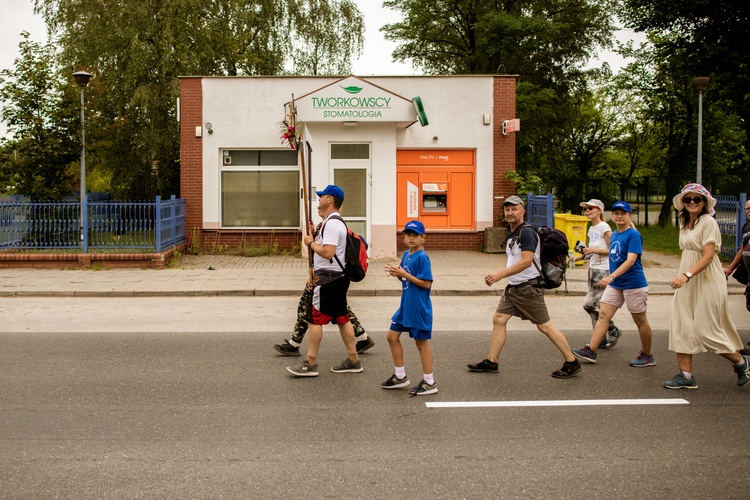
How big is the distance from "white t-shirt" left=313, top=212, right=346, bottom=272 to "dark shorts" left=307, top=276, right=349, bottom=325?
0.15 meters

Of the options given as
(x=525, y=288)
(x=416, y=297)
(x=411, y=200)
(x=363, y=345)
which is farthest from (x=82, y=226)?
(x=525, y=288)

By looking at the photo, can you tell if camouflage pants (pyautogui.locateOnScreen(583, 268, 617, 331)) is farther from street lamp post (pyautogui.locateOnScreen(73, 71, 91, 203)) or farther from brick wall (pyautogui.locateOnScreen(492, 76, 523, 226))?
street lamp post (pyautogui.locateOnScreen(73, 71, 91, 203))

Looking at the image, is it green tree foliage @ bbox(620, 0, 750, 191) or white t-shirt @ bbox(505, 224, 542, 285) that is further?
green tree foliage @ bbox(620, 0, 750, 191)

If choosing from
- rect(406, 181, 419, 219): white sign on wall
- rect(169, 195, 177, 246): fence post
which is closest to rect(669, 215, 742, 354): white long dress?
rect(169, 195, 177, 246): fence post

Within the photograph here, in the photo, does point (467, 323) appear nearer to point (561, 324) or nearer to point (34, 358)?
point (561, 324)

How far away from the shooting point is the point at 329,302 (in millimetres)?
7027

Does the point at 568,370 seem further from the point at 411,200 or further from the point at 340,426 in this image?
the point at 411,200

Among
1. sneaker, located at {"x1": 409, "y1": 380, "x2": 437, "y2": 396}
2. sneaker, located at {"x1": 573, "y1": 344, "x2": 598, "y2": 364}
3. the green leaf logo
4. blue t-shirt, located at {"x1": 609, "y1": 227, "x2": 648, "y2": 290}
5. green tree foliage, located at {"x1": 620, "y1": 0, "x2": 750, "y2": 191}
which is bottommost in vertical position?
sneaker, located at {"x1": 409, "y1": 380, "x2": 437, "y2": 396}

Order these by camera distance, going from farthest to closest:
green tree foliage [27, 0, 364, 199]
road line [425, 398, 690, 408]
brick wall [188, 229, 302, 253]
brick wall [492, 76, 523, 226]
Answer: green tree foliage [27, 0, 364, 199]
brick wall [492, 76, 523, 226]
brick wall [188, 229, 302, 253]
road line [425, 398, 690, 408]

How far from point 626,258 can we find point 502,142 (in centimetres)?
1204

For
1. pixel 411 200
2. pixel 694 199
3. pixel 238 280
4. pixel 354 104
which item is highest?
pixel 354 104

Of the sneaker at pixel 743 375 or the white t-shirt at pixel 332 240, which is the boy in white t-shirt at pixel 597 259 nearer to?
the sneaker at pixel 743 375

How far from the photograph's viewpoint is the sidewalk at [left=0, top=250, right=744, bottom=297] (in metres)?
13.0

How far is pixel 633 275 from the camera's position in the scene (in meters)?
7.64
